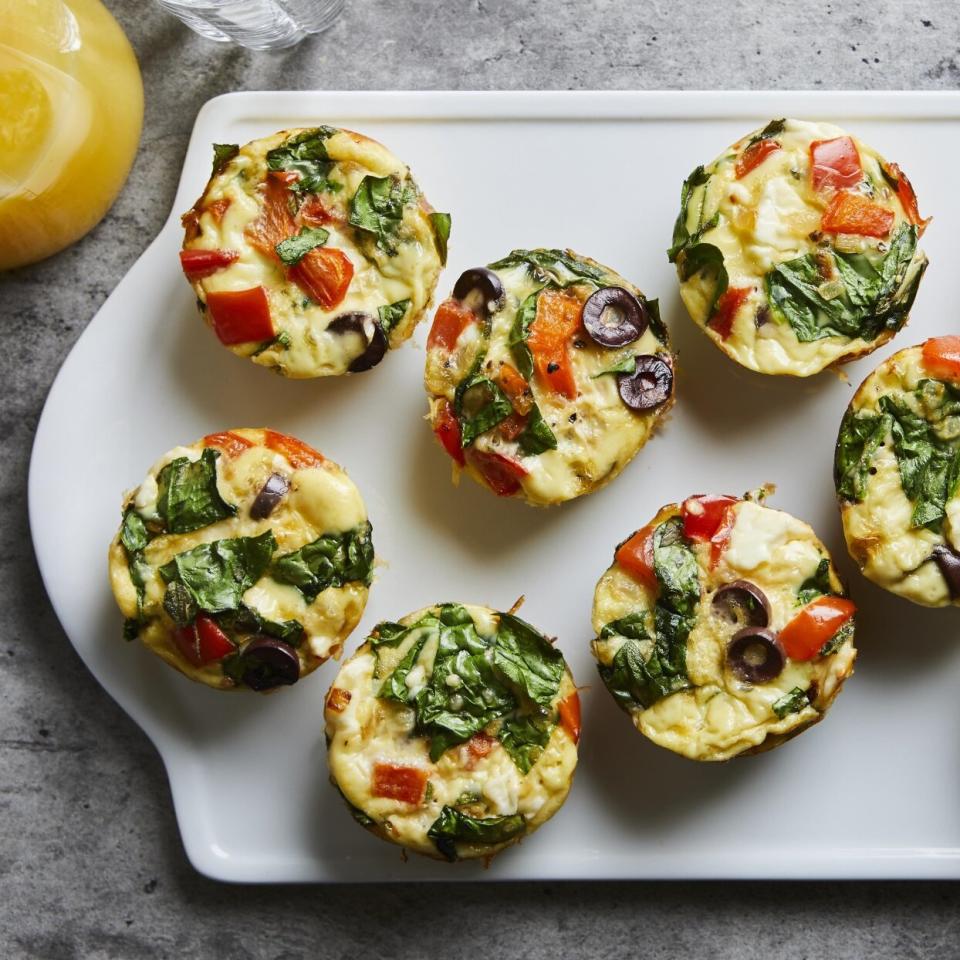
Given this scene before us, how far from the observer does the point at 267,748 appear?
185 inches

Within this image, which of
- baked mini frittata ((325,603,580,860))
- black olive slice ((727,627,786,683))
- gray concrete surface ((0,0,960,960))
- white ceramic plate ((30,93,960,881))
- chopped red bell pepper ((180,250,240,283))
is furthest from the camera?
gray concrete surface ((0,0,960,960))

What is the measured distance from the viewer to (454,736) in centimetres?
413

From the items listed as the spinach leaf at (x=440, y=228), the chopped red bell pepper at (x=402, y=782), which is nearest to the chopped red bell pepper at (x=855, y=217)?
the spinach leaf at (x=440, y=228)

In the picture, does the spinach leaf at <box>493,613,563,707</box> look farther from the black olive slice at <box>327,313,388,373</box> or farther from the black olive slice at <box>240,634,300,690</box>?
the black olive slice at <box>327,313,388,373</box>

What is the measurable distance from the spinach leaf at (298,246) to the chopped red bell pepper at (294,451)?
2.30 feet

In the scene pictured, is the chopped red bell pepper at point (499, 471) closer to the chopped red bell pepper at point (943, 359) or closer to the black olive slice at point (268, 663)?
the black olive slice at point (268, 663)

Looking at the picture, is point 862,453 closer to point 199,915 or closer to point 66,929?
point 199,915

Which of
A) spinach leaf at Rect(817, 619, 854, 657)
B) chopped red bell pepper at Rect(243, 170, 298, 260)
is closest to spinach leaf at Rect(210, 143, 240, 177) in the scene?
chopped red bell pepper at Rect(243, 170, 298, 260)

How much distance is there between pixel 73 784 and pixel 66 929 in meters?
0.65

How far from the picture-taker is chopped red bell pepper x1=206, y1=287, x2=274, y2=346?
14.2 feet

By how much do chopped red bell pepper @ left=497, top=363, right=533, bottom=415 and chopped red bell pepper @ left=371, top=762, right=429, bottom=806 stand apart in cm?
146

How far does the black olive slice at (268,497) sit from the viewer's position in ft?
13.8

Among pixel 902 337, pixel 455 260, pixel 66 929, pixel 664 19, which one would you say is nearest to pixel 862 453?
pixel 902 337

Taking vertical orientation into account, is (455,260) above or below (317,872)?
above
